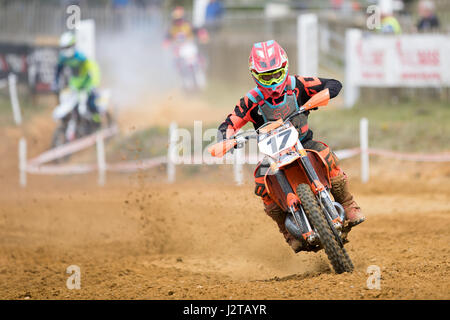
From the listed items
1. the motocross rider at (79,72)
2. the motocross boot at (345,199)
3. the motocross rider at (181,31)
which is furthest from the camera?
the motocross rider at (181,31)

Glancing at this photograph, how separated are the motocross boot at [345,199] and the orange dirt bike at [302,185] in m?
0.20

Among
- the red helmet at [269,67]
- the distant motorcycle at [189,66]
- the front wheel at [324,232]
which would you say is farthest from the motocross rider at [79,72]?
the front wheel at [324,232]

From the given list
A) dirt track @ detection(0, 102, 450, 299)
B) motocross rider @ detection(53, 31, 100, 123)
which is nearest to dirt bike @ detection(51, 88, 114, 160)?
motocross rider @ detection(53, 31, 100, 123)

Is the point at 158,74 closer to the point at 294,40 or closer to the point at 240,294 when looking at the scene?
the point at 294,40

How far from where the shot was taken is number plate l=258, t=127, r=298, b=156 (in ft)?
20.3

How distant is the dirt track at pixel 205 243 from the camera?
603 cm

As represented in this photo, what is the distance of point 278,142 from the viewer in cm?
621

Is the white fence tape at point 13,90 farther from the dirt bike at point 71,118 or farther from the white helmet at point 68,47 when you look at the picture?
the white helmet at point 68,47

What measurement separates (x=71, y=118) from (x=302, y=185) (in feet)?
36.7

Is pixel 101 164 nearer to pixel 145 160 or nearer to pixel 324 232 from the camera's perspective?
pixel 145 160

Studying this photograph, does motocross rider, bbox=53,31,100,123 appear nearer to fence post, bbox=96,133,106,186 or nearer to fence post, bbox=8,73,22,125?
fence post, bbox=8,73,22,125

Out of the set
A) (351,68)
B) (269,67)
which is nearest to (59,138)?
(351,68)

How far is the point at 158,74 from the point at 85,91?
4760mm

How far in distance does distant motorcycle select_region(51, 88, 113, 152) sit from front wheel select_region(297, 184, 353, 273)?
11205 millimetres
